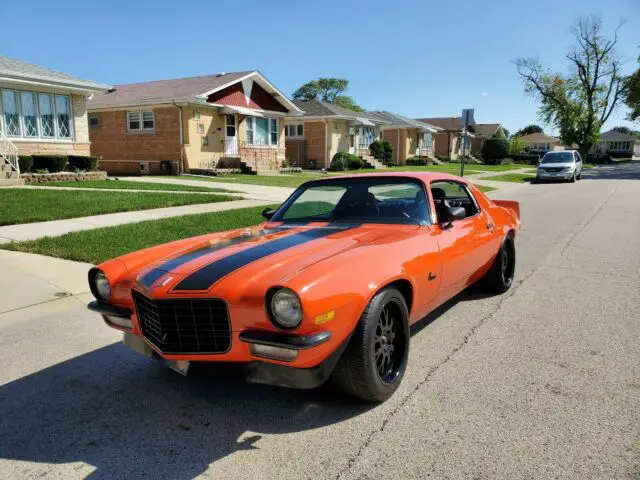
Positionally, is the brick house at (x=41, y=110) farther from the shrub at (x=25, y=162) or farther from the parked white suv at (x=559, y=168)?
the parked white suv at (x=559, y=168)

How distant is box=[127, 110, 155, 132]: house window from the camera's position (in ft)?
87.7

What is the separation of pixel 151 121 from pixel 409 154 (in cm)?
2813

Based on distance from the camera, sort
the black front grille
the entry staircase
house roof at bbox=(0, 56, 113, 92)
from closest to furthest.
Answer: the black front grille, the entry staircase, house roof at bbox=(0, 56, 113, 92)

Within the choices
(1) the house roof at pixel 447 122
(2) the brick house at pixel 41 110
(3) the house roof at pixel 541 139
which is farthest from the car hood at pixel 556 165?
(3) the house roof at pixel 541 139

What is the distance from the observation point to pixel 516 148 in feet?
225

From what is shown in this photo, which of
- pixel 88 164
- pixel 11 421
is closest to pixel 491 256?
pixel 11 421

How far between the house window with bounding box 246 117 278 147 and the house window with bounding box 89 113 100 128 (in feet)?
27.2

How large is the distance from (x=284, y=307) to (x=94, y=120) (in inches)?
1177

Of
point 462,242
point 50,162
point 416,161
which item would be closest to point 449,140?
point 416,161

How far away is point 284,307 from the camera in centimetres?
266

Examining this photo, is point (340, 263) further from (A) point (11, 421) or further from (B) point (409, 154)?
(B) point (409, 154)

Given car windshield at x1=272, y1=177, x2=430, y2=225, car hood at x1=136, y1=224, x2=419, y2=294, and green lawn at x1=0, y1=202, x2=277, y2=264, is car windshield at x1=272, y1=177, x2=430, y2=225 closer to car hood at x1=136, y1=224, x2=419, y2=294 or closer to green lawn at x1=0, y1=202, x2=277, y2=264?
car hood at x1=136, y1=224, x2=419, y2=294

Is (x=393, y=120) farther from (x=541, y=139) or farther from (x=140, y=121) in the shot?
(x=541, y=139)

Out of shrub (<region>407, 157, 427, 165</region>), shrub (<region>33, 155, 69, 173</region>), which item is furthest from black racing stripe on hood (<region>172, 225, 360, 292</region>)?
shrub (<region>407, 157, 427, 165</region>)
